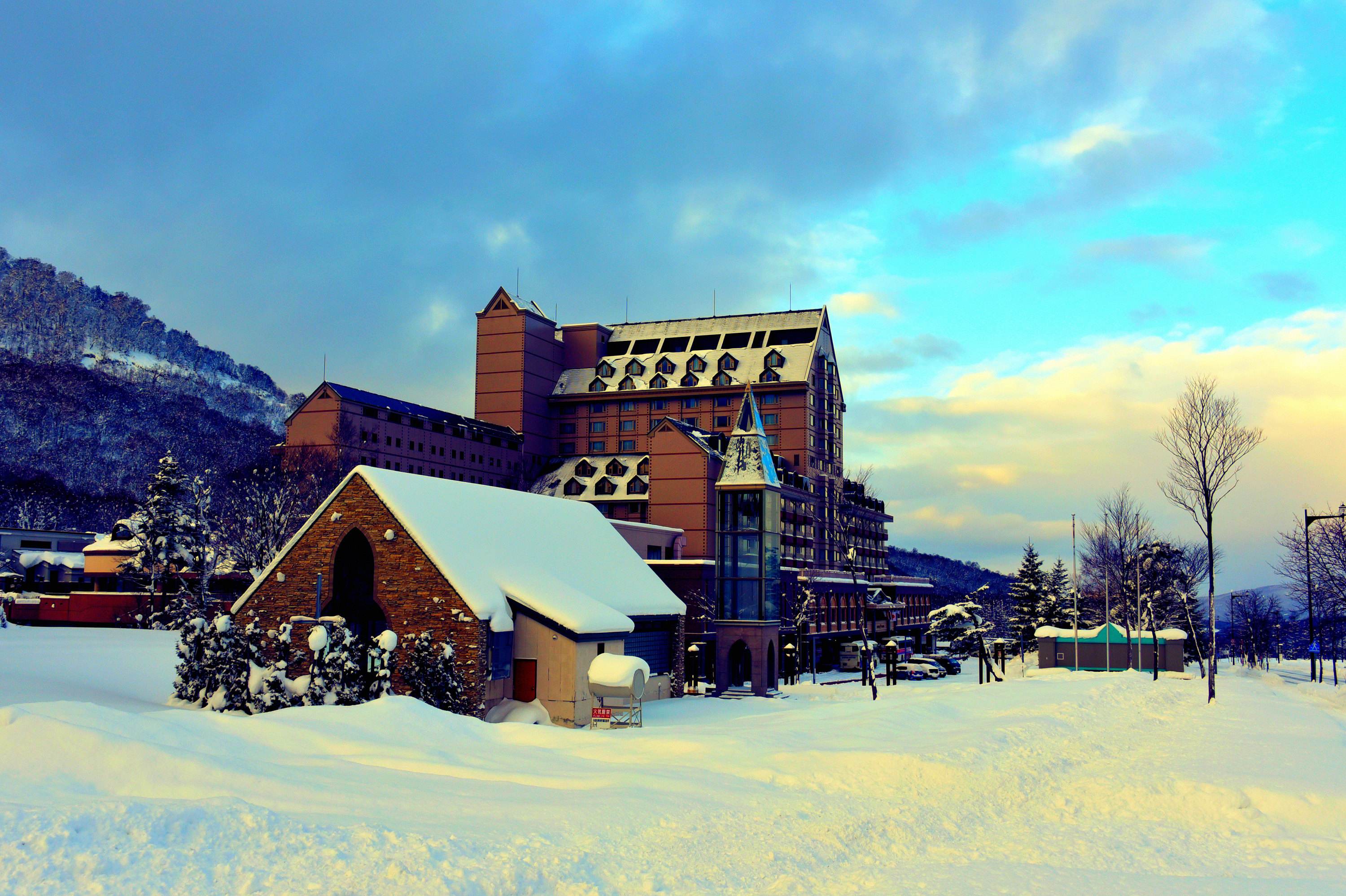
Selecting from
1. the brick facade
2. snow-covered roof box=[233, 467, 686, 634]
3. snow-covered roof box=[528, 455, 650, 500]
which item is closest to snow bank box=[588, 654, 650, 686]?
snow-covered roof box=[233, 467, 686, 634]

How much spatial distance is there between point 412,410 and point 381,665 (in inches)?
2762

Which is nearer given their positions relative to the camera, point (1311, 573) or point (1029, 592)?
point (1311, 573)

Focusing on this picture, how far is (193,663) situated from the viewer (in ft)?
104

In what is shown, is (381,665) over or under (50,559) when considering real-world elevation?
under

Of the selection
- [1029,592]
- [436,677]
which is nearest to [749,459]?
[436,677]

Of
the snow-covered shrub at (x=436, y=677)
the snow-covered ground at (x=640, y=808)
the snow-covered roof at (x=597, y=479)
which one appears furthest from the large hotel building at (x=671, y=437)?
the snow-covered ground at (x=640, y=808)

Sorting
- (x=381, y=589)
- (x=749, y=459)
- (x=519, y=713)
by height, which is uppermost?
(x=749, y=459)

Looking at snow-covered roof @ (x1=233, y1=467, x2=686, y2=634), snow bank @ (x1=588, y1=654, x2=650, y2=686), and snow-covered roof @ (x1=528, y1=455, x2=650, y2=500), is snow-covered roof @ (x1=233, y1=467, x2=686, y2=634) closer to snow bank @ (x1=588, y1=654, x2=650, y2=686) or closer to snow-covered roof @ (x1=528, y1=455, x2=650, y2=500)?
snow bank @ (x1=588, y1=654, x2=650, y2=686)

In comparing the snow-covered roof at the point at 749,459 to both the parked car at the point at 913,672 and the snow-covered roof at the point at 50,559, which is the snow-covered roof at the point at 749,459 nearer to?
the parked car at the point at 913,672

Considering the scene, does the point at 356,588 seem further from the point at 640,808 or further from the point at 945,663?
the point at 945,663

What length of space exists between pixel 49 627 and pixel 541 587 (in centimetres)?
3690

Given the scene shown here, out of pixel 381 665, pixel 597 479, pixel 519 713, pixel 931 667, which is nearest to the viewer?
pixel 381 665

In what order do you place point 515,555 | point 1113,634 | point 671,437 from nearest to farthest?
point 515,555 → point 1113,634 → point 671,437

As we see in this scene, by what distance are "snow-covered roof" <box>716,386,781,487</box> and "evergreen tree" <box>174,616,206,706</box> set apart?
23.7m
